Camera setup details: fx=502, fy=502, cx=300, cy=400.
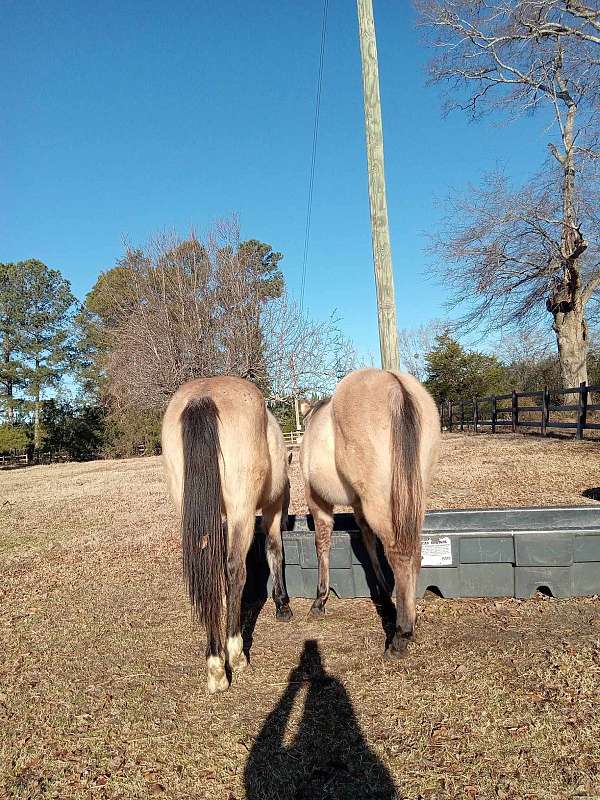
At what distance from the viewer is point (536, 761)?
200 centimetres

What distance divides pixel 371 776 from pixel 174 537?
15.8ft

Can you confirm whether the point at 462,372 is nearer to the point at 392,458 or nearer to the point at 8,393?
the point at 8,393

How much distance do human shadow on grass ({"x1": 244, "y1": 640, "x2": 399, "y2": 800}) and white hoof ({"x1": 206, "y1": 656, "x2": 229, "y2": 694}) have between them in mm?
355

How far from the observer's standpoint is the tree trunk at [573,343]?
55.0 ft

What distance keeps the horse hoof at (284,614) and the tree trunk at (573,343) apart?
16088 mm

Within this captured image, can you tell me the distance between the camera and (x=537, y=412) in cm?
1752

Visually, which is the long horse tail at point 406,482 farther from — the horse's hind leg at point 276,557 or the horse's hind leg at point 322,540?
the horse's hind leg at point 276,557

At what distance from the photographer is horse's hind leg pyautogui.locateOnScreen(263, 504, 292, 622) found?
3.78 meters

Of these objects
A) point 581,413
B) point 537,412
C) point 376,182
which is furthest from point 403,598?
point 537,412

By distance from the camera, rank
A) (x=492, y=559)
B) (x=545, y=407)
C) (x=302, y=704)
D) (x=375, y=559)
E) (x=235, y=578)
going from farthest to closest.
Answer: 1. (x=545, y=407)
2. (x=375, y=559)
3. (x=492, y=559)
4. (x=235, y=578)
5. (x=302, y=704)

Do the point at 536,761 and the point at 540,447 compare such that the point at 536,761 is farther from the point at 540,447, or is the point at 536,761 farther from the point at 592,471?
the point at 540,447

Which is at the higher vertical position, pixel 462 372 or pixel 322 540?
pixel 462 372

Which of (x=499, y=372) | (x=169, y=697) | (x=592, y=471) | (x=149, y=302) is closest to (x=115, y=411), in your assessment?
(x=149, y=302)

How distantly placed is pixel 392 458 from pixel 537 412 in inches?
652
